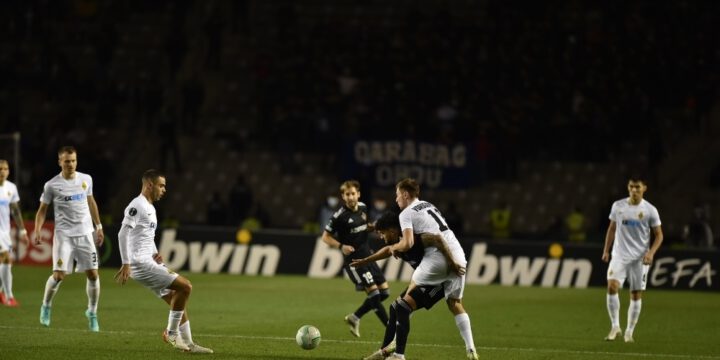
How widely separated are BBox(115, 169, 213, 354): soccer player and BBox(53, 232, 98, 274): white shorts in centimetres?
240

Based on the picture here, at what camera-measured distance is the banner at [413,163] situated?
29766mm

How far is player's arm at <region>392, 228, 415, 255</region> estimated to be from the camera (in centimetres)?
1209

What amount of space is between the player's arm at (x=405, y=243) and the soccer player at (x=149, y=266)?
2393 millimetres

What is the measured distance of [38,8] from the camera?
1389 inches

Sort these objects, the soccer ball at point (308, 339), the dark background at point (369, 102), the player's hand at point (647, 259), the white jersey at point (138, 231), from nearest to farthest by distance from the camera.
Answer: the white jersey at point (138, 231), the soccer ball at point (308, 339), the player's hand at point (647, 259), the dark background at point (369, 102)

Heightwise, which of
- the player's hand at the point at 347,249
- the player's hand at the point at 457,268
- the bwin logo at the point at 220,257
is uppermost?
the player's hand at the point at 457,268

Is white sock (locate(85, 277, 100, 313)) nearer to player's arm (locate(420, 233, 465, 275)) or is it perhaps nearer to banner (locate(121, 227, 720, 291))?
player's arm (locate(420, 233, 465, 275))

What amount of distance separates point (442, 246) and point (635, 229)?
14.9 ft

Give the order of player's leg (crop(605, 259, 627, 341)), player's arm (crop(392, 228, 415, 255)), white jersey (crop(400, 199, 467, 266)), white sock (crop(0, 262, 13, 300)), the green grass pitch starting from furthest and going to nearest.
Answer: white sock (crop(0, 262, 13, 300)), player's leg (crop(605, 259, 627, 341)), the green grass pitch, white jersey (crop(400, 199, 467, 266)), player's arm (crop(392, 228, 415, 255))

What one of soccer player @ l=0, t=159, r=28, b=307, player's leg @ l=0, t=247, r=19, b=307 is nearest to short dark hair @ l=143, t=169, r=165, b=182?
soccer player @ l=0, t=159, r=28, b=307

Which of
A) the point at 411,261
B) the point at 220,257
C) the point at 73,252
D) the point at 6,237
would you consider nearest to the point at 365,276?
the point at 411,261

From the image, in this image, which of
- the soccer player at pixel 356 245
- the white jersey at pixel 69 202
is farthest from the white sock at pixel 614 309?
the white jersey at pixel 69 202

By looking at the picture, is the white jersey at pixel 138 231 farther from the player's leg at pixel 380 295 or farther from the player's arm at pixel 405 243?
the player's leg at pixel 380 295

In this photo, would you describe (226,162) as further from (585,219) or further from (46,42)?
(585,219)
